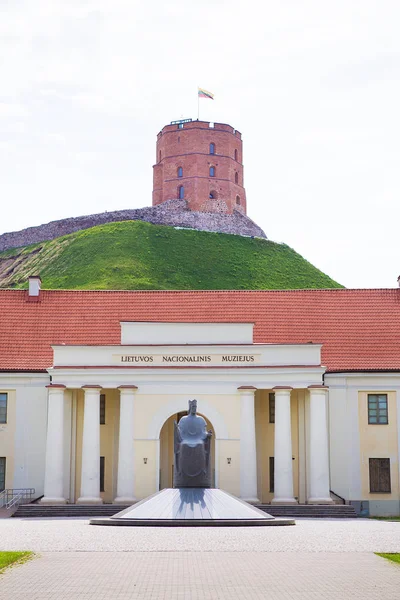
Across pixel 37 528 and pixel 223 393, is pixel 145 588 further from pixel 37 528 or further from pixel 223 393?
pixel 223 393

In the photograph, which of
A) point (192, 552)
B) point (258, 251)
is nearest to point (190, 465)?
point (192, 552)

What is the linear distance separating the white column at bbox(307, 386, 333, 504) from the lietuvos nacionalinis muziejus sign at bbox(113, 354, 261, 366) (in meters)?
3.02

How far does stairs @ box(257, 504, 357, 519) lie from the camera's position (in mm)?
36513

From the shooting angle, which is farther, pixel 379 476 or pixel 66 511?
pixel 379 476

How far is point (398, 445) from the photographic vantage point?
41.2 metres

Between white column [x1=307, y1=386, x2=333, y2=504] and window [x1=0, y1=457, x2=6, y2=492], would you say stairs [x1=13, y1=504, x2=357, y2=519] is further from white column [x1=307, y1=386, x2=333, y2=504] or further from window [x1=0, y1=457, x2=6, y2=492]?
window [x1=0, y1=457, x2=6, y2=492]

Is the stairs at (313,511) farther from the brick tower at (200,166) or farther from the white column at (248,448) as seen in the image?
the brick tower at (200,166)

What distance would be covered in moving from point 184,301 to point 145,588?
103 feet

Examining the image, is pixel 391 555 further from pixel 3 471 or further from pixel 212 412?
pixel 3 471

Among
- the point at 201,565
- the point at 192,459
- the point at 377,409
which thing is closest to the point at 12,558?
the point at 201,565

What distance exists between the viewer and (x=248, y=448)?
1549 inches

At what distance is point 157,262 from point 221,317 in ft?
209

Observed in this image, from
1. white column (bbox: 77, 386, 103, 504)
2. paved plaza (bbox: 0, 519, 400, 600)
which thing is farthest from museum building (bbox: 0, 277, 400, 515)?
paved plaza (bbox: 0, 519, 400, 600)

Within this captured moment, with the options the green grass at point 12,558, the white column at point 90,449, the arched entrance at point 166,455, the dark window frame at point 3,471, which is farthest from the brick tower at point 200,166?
the green grass at point 12,558
